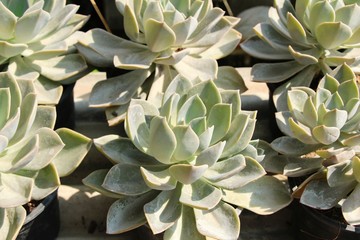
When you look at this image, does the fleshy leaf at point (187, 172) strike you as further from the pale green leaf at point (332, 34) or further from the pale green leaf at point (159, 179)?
the pale green leaf at point (332, 34)

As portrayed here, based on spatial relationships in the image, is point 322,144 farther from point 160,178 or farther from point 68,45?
point 68,45

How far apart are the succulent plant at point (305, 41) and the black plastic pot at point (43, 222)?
0.56 m

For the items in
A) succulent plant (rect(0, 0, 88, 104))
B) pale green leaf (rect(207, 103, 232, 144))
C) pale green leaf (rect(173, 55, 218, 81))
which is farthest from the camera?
pale green leaf (rect(173, 55, 218, 81))

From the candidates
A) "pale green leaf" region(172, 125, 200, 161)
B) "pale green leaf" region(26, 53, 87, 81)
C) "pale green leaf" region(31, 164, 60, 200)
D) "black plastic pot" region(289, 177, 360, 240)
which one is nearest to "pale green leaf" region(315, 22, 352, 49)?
"black plastic pot" region(289, 177, 360, 240)

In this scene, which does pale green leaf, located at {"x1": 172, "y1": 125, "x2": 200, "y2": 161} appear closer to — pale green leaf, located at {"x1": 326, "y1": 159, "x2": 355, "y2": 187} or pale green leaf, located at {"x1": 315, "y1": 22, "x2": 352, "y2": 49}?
pale green leaf, located at {"x1": 326, "y1": 159, "x2": 355, "y2": 187}

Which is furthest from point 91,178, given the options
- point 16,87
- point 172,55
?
point 172,55

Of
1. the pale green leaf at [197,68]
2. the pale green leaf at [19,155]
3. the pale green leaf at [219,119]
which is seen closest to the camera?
the pale green leaf at [19,155]

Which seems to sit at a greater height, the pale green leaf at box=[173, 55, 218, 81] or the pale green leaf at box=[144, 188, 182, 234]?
the pale green leaf at box=[173, 55, 218, 81]

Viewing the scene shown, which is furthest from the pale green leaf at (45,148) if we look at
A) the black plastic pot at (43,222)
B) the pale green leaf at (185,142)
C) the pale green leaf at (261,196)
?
the pale green leaf at (261,196)

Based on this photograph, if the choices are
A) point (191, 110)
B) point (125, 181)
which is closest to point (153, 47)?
point (191, 110)

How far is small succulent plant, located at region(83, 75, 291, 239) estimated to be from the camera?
43.8 inches

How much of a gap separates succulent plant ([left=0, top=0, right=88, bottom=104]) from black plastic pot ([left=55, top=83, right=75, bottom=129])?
0.15ft

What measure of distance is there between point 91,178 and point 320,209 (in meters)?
0.47

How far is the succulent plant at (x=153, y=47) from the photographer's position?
1.31 meters
